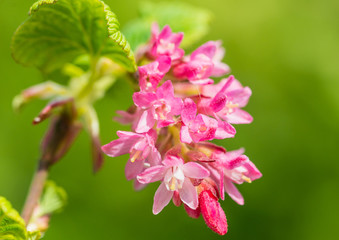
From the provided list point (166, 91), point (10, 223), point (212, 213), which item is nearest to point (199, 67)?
point (166, 91)

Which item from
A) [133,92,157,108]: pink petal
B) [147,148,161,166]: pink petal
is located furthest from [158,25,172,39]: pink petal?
[147,148,161,166]: pink petal

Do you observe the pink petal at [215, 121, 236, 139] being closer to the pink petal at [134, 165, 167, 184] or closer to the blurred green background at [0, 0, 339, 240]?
the pink petal at [134, 165, 167, 184]

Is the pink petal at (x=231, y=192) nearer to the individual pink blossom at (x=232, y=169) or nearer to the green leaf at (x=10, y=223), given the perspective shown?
the individual pink blossom at (x=232, y=169)

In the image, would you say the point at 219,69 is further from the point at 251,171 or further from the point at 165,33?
the point at 251,171

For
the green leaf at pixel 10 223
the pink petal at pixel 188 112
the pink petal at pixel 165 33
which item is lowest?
the green leaf at pixel 10 223

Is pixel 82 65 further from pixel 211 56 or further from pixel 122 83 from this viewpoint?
pixel 211 56

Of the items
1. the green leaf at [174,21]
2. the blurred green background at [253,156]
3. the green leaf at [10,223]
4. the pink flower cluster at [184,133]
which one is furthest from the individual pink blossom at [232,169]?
the blurred green background at [253,156]
